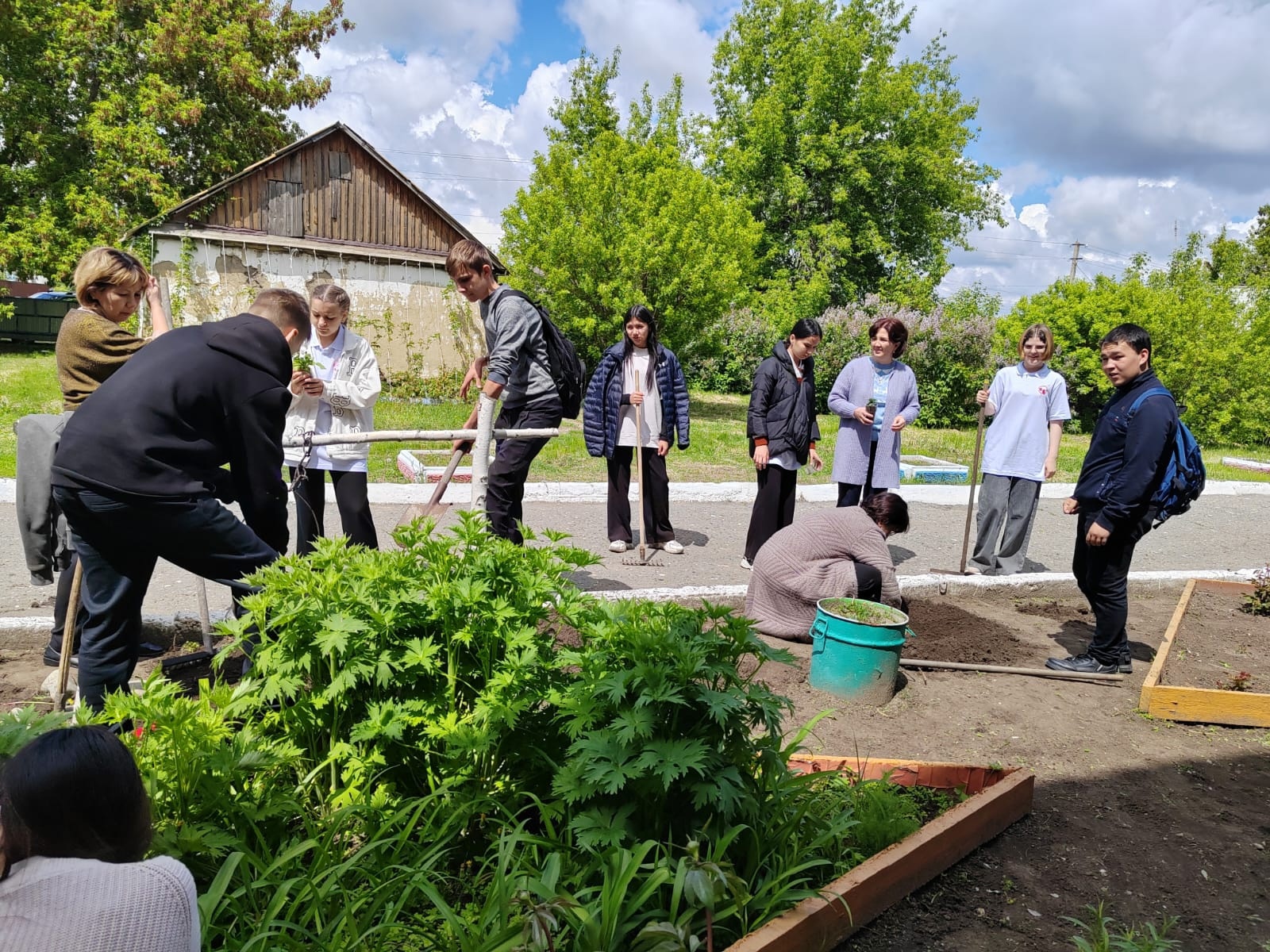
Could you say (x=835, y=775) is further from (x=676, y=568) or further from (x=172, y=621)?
(x=676, y=568)

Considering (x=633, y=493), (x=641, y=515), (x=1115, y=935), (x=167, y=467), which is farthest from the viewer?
(x=633, y=493)

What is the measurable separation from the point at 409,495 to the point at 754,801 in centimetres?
716

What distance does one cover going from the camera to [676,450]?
559 inches

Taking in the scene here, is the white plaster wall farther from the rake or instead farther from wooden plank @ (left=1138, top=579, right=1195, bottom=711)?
wooden plank @ (left=1138, top=579, right=1195, bottom=711)

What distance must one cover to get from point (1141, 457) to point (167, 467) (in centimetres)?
452

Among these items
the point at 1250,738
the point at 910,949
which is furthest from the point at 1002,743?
the point at 910,949

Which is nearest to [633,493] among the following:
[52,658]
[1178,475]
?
[1178,475]

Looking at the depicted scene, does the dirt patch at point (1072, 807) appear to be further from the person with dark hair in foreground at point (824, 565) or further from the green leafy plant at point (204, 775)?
the green leafy plant at point (204, 775)

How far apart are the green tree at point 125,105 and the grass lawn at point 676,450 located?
5548 mm

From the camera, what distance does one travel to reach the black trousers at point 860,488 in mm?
6848

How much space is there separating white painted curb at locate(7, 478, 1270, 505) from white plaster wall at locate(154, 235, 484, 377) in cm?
955

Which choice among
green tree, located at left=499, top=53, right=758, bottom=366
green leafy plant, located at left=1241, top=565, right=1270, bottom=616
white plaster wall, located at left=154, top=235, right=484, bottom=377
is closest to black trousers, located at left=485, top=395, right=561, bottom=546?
green leafy plant, located at left=1241, top=565, right=1270, bottom=616

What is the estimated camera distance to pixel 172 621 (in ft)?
15.0

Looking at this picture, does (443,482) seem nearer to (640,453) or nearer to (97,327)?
(97,327)
